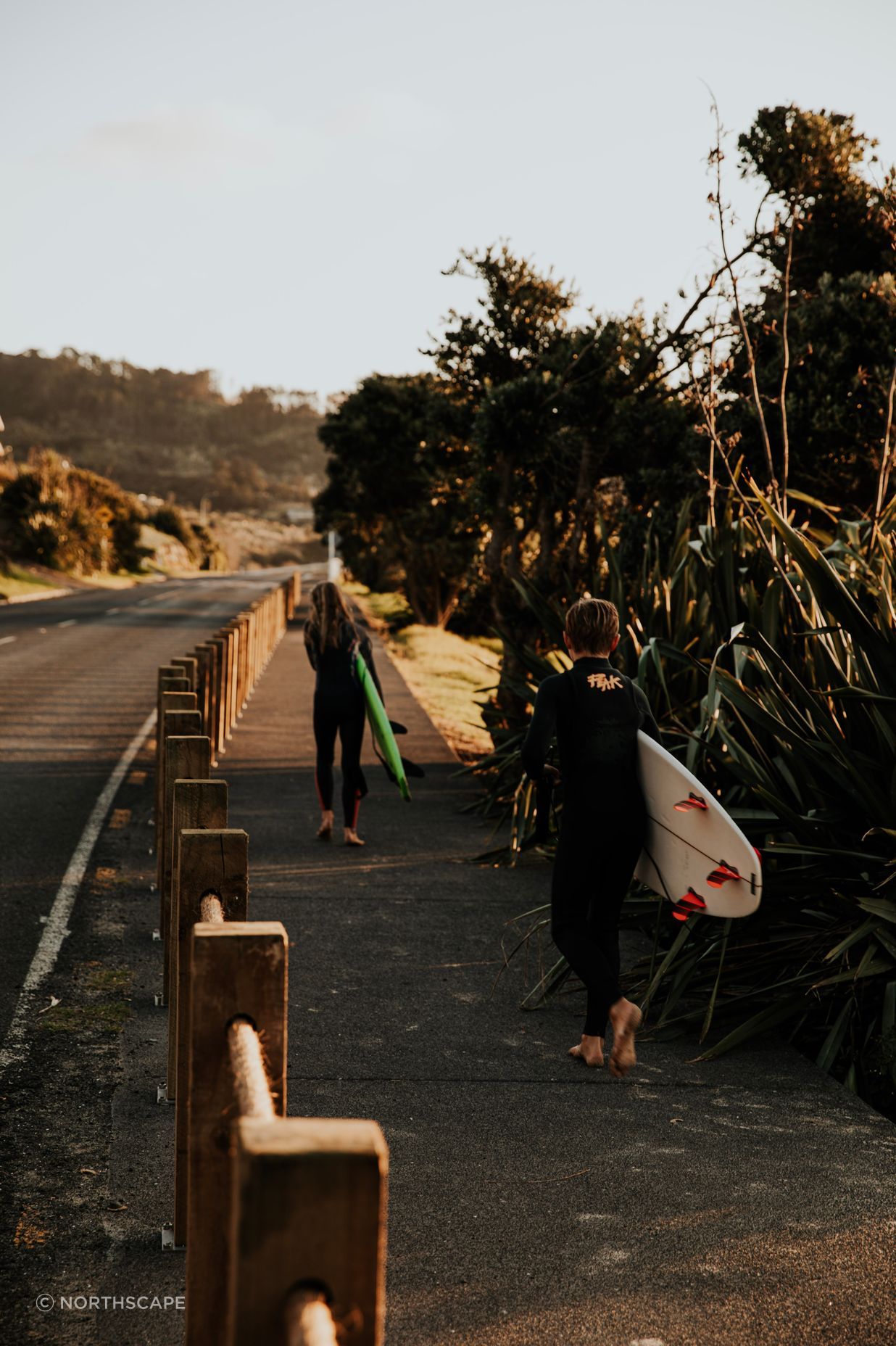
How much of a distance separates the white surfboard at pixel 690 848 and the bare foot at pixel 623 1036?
47cm

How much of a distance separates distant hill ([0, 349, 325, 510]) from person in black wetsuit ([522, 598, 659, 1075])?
148 metres

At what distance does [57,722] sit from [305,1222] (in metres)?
13.1

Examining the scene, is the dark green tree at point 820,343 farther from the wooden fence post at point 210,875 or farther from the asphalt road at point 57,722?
the wooden fence post at point 210,875

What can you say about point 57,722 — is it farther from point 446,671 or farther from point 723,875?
point 723,875

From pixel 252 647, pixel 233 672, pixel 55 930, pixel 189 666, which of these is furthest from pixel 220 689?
pixel 55 930

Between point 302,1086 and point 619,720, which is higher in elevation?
point 619,720

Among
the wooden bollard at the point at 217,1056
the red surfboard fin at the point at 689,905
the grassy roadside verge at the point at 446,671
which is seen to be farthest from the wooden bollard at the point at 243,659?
the wooden bollard at the point at 217,1056

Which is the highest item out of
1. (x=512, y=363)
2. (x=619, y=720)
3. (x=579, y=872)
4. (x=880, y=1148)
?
(x=512, y=363)

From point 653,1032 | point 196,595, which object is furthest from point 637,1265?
point 196,595

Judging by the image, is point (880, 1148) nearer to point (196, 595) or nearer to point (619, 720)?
point (619, 720)

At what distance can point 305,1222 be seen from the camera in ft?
4.51

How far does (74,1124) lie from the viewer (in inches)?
161

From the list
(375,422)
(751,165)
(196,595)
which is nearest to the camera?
(751,165)

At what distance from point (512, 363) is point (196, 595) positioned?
104 feet
